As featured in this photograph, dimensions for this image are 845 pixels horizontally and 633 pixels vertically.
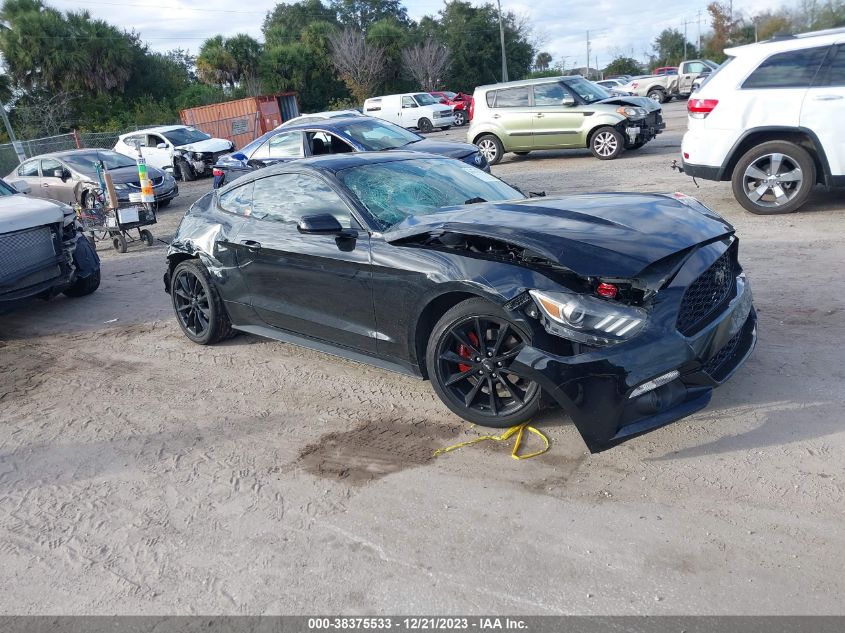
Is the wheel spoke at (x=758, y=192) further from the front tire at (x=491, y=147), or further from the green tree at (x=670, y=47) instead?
the green tree at (x=670, y=47)

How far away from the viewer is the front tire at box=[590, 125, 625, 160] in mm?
14906

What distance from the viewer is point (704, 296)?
385 cm

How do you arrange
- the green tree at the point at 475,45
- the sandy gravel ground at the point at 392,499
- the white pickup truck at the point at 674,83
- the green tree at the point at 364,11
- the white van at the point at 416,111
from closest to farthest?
the sandy gravel ground at the point at 392,499 < the white van at the point at 416,111 < the white pickup truck at the point at 674,83 < the green tree at the point at 475,45 < the green tree at the point at 364,11

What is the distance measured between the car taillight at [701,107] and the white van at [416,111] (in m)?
22.7

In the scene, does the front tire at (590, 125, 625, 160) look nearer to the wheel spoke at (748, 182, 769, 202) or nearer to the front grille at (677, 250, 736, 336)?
the wheel spoke at (748, 182, 769, 202)

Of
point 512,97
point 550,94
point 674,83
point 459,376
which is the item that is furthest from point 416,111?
point 459,376

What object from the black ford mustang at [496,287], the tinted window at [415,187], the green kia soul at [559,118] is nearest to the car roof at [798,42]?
the tinted window at [415,187]

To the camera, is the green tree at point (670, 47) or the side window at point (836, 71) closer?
the side window at point (836, 71)

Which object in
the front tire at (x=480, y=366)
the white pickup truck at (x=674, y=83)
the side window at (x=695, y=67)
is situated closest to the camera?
the front tire at (x=480, y=366)

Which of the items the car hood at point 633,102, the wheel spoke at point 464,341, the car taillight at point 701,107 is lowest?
the wheel spoke at point 464,341

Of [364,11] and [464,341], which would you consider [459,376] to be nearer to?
[464,341]

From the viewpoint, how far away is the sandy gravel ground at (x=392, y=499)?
116 inches

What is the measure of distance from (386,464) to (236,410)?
140cm

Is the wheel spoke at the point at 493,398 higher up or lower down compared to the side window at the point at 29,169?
lower down
